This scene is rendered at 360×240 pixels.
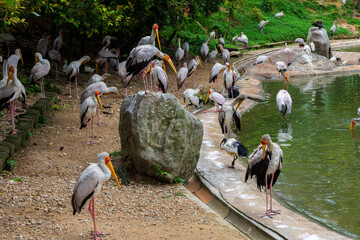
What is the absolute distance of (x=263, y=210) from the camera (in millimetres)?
6855

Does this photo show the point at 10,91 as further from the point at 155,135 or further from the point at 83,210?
the point at 83,210

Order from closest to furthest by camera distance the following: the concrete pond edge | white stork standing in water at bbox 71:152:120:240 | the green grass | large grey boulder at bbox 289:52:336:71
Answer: white stork standing in water at bbox 71:152:120:240 < the concrete pond edge < large grey boulder at bbox 289:52:336:71 < the green grass

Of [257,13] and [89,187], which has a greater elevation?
[257,13]

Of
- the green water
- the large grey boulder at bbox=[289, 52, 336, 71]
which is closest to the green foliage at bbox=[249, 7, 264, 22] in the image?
the large grey boulder at bbox=[289, 52, 336, 71]

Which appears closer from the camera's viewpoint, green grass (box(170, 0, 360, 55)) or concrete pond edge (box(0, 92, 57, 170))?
concrete pond edge (box(0, 92, 57, 170))

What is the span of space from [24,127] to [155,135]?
11.2ft

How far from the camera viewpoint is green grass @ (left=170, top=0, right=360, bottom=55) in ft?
89.0

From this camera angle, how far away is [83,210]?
6.55 m

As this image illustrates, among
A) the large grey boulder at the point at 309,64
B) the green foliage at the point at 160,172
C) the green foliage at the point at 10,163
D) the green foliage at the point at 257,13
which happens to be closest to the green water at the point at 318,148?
the green foliage at the point at 160,172

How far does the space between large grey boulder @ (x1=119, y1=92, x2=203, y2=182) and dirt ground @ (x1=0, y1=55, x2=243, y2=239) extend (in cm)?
33

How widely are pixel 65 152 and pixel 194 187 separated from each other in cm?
268

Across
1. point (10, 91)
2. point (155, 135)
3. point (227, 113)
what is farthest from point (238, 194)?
point (10, 91)

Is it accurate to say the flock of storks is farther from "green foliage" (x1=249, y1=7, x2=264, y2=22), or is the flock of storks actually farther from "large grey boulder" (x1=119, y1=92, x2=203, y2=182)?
"green foliage" (x1=249, y1=7, x2=264, y2=22)

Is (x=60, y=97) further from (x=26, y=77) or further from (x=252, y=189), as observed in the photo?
(x=252, y=189)
